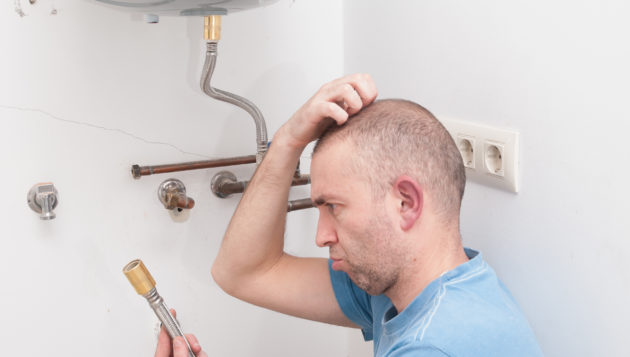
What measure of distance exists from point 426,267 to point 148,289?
15.7 inches

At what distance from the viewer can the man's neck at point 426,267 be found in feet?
2.82

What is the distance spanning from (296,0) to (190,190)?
47 cm

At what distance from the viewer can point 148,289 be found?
2.94ft

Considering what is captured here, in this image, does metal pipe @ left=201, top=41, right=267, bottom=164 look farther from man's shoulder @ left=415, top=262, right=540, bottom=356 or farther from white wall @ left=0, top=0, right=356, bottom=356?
man's shoulder @ left=415, top=262, right=540, bottom=356

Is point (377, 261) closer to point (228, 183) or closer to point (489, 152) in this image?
point (489, 152)

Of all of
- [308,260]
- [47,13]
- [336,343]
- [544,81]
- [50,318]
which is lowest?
[336,343]

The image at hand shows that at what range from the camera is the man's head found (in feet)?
2.71

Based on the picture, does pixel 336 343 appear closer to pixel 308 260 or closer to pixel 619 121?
pixel 308 260

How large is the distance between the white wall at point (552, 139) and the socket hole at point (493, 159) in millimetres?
42

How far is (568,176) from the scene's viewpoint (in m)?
0.87

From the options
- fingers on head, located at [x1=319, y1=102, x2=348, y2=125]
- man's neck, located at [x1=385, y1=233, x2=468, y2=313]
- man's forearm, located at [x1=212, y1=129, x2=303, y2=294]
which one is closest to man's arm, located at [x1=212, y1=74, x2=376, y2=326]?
man's forearm, located at [x1=212, y1=129, x2=303, y2=294]

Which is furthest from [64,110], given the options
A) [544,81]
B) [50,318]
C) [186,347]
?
[544,81]

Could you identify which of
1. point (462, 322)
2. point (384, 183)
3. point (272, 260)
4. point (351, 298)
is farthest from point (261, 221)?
point (462, 322)

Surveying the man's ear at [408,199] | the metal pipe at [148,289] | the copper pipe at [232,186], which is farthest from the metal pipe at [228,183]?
the man's ear at [408,199]
